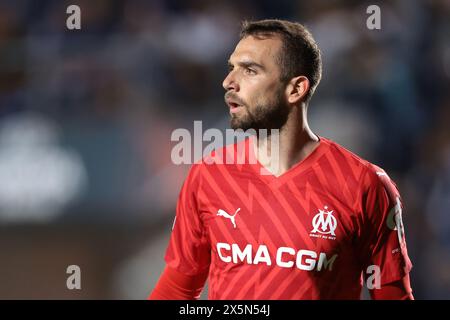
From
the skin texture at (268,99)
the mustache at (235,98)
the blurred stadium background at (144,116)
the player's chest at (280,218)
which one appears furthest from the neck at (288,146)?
the blurred stadium background at (144,116)

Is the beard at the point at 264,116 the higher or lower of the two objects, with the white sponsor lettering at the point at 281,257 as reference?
higher

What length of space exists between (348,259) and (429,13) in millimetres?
3365

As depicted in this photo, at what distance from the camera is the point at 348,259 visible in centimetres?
312

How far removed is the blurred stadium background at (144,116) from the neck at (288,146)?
6.81 ft

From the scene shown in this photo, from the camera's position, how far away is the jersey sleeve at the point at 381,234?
3.14 metres

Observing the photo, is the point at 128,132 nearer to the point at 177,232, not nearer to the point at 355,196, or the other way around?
the point at 177,232

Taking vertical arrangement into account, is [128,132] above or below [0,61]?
below

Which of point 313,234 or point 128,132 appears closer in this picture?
point 313,234

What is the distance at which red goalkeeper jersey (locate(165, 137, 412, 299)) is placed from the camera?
122 inches

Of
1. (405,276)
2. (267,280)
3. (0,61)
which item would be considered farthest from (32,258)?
(405,276)

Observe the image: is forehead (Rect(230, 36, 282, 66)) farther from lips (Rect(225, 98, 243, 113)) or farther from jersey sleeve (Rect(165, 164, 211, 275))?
jersey sleeve (Rect(165, 164, 211, 275))

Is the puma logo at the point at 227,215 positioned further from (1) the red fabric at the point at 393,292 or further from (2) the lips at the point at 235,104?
(1) the red fabric at the point at 393,292

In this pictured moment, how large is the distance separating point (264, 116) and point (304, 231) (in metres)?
0.55

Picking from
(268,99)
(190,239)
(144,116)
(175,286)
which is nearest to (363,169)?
(268,99)
